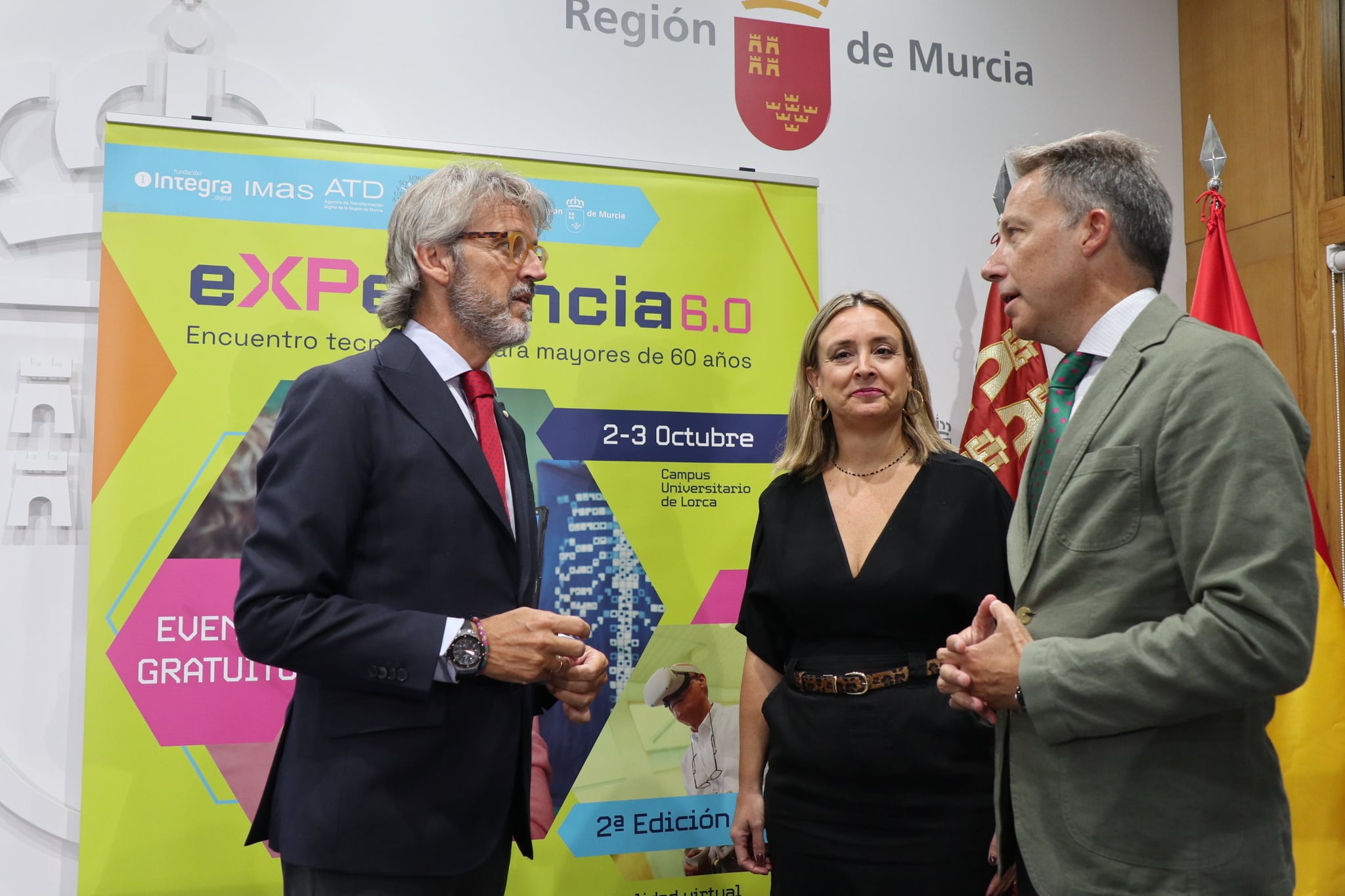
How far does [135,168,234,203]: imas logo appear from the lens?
2.59 m

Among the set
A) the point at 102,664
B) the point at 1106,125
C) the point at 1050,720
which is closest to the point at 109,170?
the point at 102,664

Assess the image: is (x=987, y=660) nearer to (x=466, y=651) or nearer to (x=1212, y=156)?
(x=466, y=651)

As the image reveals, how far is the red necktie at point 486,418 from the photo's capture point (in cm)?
183

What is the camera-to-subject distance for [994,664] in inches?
56.3

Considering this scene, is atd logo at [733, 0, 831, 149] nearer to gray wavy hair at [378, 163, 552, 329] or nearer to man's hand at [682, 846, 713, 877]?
gray wavy hair at [378, 163, 552, 329]

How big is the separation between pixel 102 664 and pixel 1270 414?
246 cm

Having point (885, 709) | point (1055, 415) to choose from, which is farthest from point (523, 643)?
point (1055, 415)

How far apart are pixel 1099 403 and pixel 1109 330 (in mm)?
166

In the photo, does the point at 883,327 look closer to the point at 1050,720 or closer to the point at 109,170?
the point at 1050,720

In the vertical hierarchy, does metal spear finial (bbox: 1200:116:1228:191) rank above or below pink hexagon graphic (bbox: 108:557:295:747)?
above

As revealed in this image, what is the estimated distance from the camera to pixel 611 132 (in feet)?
10.2

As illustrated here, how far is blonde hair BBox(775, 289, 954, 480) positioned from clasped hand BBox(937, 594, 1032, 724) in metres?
0.82

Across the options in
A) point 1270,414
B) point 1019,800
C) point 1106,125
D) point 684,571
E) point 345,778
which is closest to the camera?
point 1270,414

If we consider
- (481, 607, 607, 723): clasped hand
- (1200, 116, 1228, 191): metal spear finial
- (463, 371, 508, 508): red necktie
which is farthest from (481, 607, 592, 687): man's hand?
(1200, 116, 1228, 191): metal spear finial
